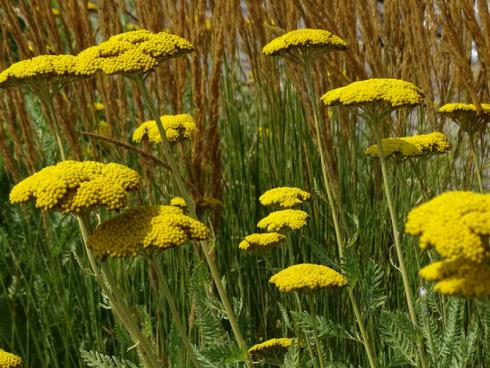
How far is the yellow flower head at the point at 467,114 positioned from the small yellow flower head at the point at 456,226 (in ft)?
2.73

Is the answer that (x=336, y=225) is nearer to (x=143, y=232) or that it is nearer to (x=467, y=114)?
(x=467, y=114)

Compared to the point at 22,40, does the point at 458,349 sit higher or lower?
lower

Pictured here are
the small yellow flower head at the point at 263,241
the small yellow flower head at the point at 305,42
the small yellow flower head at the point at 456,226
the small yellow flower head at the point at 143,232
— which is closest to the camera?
the small yellow flower head at the point at 456,226

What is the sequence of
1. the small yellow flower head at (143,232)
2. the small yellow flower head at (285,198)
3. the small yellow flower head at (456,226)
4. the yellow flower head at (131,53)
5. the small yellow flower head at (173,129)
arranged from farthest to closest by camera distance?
Result: the small yellow flower head at (173,129) → the small yellow flower head at (285,198) → the yellow flower head at (131,53) → the small yellow flower head at (143,232) → the small yellow flower head at (456,226)

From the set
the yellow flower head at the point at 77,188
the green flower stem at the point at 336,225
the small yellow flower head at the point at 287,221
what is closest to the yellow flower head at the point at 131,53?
the yellow flower head at the point at 77,188

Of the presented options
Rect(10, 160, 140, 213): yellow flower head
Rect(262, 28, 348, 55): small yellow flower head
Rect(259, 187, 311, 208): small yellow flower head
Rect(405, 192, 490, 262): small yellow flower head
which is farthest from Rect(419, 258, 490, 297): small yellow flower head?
Rect(259, 187, 311, 208): small yellow flower head

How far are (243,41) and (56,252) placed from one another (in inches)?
38.2

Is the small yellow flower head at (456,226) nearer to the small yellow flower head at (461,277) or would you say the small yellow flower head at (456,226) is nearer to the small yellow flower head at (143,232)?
the small yellow flower head at (461,277)

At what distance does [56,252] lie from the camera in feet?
8.09

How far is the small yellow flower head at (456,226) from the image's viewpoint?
1012 millimetres

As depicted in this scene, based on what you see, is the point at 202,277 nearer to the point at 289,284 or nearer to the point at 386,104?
the point at 289,284

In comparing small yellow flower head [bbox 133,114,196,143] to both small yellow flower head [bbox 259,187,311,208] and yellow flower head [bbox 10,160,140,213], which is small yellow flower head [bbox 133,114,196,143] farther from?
yellow flower head [bbox 10,160,140,213]

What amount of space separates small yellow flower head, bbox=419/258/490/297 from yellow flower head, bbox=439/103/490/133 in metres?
0.90

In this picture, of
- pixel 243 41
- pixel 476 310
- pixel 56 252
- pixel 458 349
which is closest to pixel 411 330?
pixel 458 349
